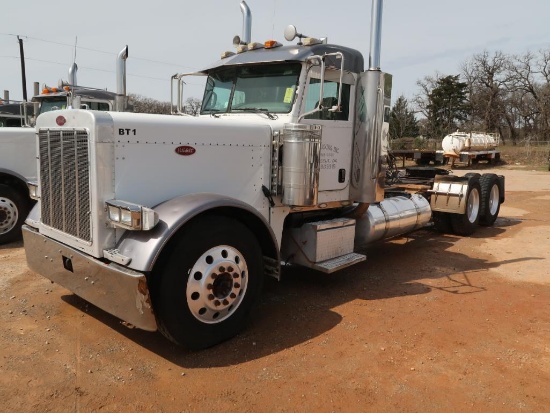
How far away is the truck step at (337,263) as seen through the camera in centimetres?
510

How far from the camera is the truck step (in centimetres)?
510

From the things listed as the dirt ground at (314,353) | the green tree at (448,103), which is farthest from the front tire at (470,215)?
the green tree at (448,103)

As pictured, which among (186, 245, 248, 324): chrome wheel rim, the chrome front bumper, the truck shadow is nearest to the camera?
the chrome front bumper

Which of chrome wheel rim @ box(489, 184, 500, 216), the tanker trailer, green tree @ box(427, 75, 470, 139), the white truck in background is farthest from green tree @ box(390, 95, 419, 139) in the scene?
the white truck in background

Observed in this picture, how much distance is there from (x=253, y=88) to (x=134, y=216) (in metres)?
2.49

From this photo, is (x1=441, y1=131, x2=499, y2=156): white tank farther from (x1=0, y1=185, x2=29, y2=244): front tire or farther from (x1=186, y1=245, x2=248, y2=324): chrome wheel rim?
(x1=186, y1=245, x2=248, y2=324): chrome wheel rim

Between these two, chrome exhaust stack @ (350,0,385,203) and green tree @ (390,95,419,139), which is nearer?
chrome exhaust stack @ (350,0,385,203)

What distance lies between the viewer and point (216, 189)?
435 cm

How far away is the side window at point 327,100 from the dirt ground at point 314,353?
2.10m

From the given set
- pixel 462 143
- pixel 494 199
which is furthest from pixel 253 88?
pixel 462 143

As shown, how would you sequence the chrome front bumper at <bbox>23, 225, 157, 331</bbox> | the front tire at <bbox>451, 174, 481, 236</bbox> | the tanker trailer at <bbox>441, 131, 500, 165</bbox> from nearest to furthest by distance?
the chrome front bumper at <bbox>23, 225, 157, 331</bbox>, the front tire at <bbox>451, 174, 481, 236</bbox>, the tanker trailer at <bbox>441, 131, 500, 165</bbox>

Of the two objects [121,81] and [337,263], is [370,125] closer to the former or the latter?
[337,263]

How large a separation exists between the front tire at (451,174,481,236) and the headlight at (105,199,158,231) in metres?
6.90

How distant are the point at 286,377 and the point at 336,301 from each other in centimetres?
181
